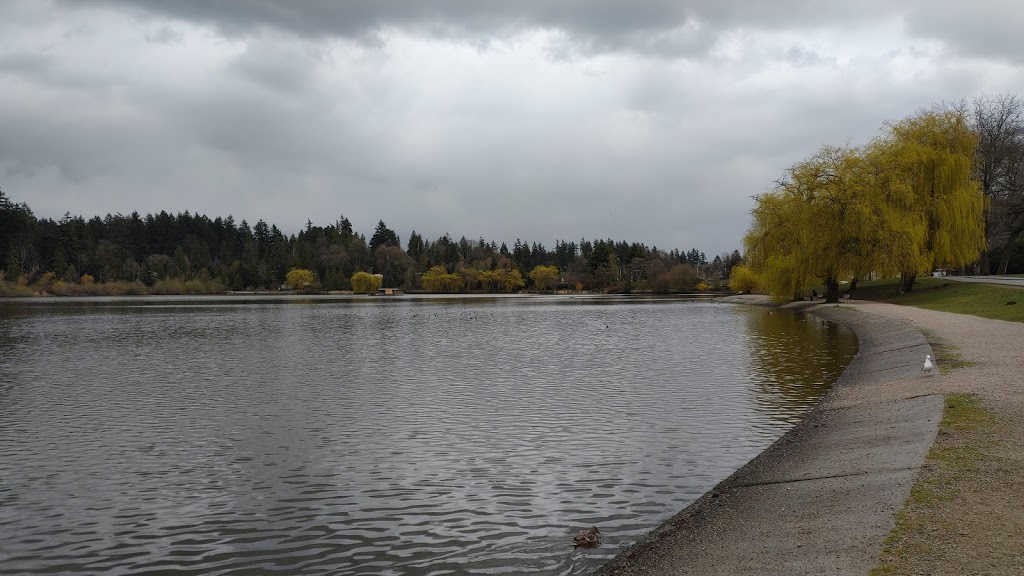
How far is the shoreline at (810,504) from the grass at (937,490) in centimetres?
15

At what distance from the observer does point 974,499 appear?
832 cm

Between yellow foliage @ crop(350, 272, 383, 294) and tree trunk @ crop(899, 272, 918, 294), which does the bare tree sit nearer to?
tree trunk @ crop(899, 272, 918, 294)

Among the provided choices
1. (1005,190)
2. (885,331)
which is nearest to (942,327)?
(885,331)

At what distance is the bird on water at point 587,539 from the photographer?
9.14 m

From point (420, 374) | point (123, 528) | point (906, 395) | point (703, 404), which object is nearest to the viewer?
point (123, 528)

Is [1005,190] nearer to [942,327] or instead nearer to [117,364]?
[942,327]

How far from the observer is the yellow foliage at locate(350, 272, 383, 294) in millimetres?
179250

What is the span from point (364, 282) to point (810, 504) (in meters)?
175

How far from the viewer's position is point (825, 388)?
842 inches

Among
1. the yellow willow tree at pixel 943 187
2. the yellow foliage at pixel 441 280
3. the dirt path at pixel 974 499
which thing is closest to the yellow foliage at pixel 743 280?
the yellow willow tree at pixel 943 187

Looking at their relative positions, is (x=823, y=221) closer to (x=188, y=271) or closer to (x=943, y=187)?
(x=943, y=187)

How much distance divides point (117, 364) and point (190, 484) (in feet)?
65.8

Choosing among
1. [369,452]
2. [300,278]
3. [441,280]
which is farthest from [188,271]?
[369,452]

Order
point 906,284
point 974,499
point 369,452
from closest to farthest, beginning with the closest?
point 974,499 → point 369,452 → point 906,284
